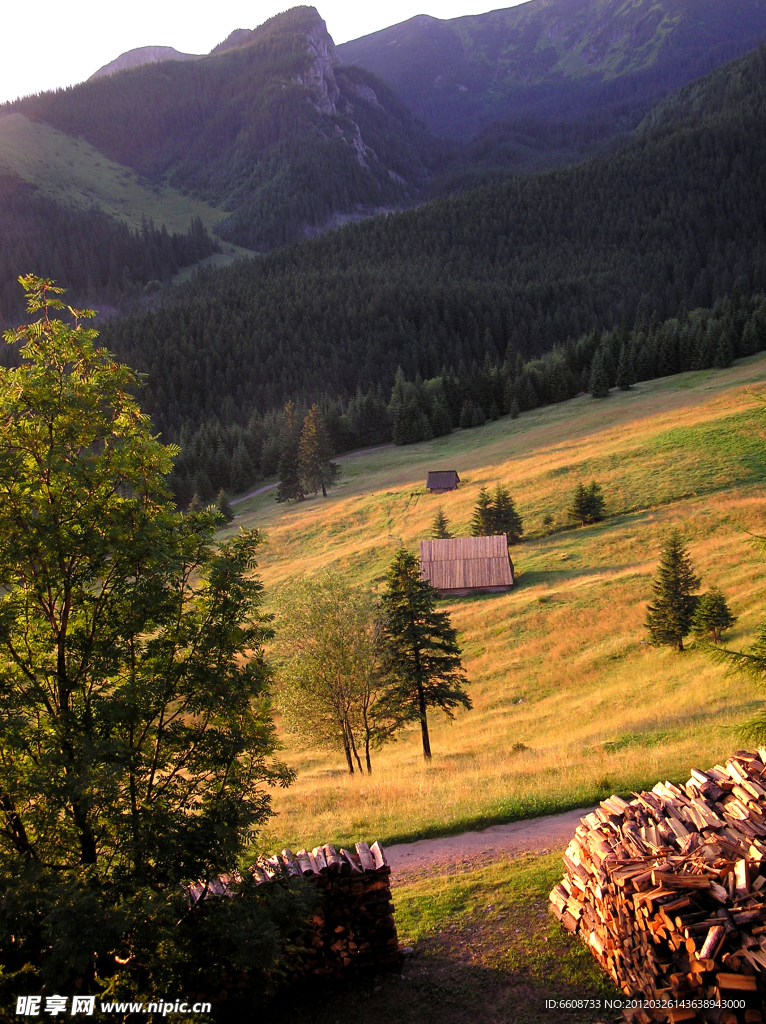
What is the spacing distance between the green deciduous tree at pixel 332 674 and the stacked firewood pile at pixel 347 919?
1601cm

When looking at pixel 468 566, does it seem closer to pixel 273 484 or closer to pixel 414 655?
pixel 414 655

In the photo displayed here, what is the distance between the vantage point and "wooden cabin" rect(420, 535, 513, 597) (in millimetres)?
47844

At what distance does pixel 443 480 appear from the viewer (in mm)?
73062

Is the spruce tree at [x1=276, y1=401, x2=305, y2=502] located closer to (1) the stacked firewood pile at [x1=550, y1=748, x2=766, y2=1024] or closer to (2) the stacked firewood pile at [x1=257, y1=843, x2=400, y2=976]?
(2) the stacked firewood pile at [x1=257, y1=843, x2=400, y2=976]

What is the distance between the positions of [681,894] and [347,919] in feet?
16.7

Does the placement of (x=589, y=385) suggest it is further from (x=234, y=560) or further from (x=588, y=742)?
(x=234, y=560)

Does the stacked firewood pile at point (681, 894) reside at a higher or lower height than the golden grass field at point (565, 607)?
higher

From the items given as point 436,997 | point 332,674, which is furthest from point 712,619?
point 436,997

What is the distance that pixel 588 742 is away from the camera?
21.6 metres

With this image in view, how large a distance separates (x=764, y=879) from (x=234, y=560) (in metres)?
8.02

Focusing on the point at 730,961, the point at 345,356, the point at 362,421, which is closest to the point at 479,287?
the point at 345,356

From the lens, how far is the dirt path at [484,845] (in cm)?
1396

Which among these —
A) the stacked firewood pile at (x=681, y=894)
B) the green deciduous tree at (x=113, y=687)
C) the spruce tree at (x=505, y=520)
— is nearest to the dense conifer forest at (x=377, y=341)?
the spruce tree at (x=505, y=520)

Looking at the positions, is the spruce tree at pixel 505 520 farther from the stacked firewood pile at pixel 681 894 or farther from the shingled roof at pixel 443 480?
the stacked firewood pile at pixel 681 894
